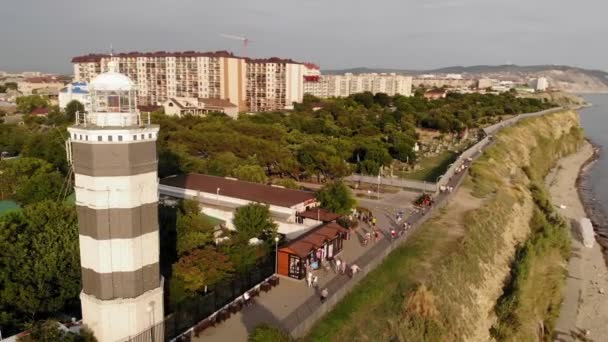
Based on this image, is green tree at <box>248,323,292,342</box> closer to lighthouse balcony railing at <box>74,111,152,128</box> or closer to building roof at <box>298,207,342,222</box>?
lighthouse balcony railing at <box>74,111,152,128</box>

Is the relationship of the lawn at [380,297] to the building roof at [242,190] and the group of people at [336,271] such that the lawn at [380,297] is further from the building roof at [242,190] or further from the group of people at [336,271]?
the building roof at [242,190]

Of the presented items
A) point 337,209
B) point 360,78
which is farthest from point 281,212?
point 360,78

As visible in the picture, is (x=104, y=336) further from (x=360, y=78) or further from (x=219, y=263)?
(x=360, y=78)

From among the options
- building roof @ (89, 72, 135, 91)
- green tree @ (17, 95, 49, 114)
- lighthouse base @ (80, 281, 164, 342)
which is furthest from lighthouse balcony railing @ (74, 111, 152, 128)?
green tree @ (17, 95, 49, 114)

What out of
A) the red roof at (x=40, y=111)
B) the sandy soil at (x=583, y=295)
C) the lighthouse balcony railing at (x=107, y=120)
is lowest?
the sandy soil at (x=583, y=295)

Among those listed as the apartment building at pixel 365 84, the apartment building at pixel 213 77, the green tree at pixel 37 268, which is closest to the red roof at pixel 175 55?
the apartment building at pixel 213 77

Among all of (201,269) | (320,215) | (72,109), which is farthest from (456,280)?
(72,109)
